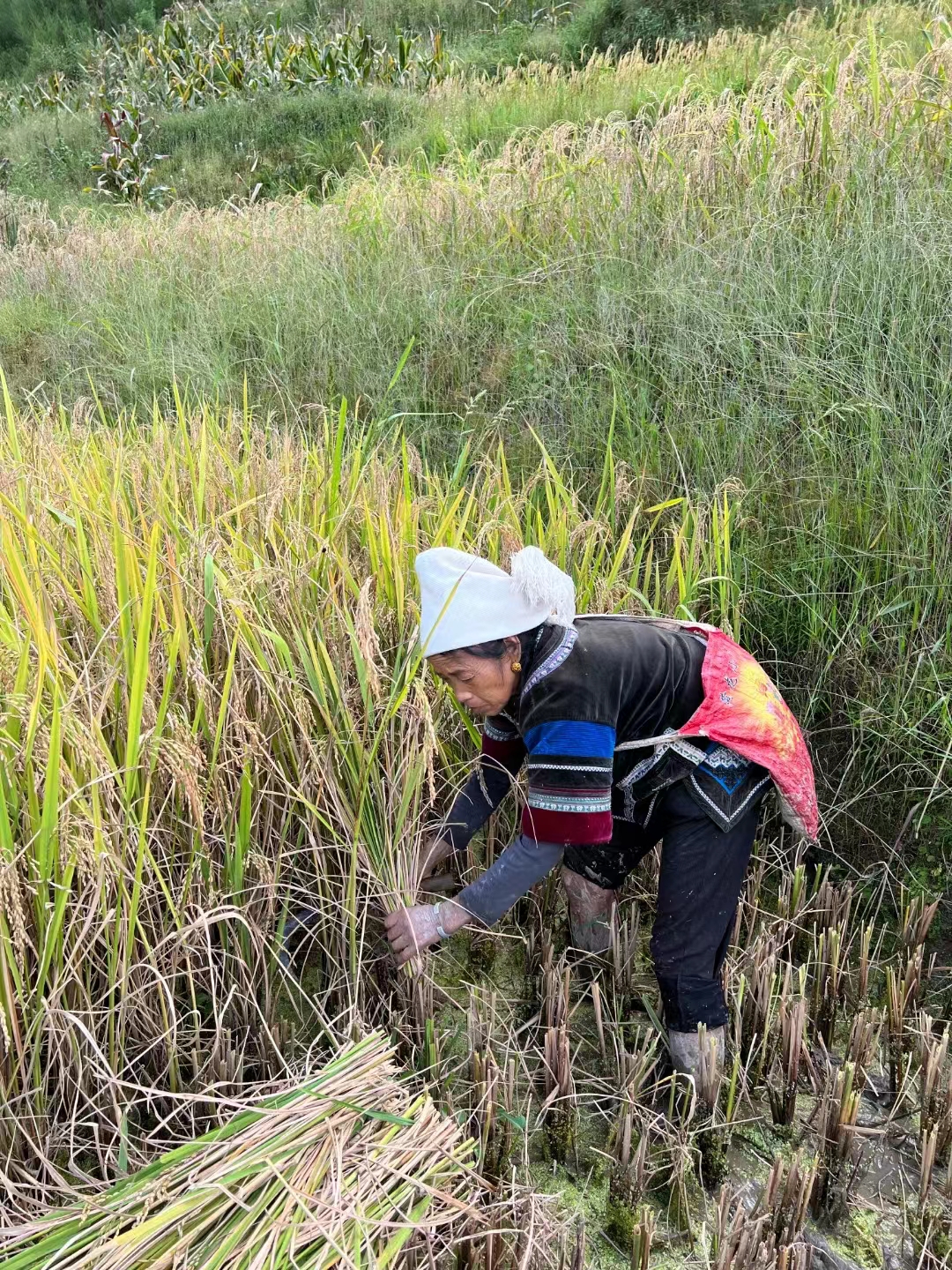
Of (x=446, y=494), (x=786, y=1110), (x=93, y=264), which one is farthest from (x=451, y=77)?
(x=786, y=1110)

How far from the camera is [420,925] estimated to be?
1.68 meters

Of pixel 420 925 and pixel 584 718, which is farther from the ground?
pixel 584 718

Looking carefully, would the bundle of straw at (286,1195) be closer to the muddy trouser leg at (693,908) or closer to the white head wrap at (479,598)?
the muddy trouser leg at (693,908)

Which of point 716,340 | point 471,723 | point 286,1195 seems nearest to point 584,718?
point 471,723

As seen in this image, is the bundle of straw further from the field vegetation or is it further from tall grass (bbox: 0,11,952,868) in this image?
tall grass (bbox: 0,11,952,868)

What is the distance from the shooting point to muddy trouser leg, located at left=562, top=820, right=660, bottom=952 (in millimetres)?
1974

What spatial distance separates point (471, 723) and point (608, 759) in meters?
Answer: 0.45

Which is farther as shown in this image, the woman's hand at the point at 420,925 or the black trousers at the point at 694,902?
the black trousers at the point at 694,902

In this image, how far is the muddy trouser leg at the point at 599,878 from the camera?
1974mm

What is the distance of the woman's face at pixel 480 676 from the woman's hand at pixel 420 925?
0.35 m

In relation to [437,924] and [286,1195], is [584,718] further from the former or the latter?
[286,1195]

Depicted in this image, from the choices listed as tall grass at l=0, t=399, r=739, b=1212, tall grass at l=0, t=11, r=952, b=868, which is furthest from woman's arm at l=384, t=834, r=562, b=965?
tall grass at l=0, t=11, r=952, b=868

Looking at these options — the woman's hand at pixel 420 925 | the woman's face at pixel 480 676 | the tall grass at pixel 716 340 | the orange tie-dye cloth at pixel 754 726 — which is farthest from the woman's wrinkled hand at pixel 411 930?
the tall grass at pixel 716 340

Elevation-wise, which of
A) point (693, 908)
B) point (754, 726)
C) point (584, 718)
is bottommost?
point (693, 908)
